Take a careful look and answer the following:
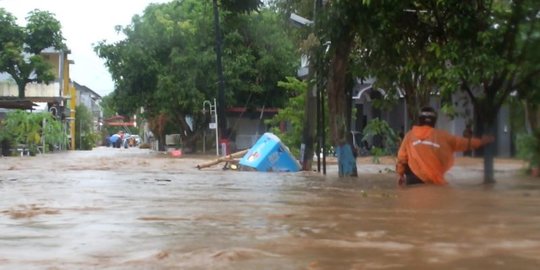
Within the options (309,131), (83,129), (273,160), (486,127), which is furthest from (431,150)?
(83,129)

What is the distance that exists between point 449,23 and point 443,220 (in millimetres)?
4736

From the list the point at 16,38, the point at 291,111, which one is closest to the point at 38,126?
the point at 16,38

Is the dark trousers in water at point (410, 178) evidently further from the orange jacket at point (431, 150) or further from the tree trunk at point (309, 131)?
the tree trunk at point (309, 131)

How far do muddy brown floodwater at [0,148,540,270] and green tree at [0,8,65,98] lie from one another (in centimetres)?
2961

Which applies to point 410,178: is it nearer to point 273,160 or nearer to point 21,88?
point 273,160

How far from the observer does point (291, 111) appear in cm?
2141

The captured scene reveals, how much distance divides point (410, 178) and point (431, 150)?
580 millimetres

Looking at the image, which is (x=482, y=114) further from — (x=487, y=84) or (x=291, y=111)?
(x=291, y=111)

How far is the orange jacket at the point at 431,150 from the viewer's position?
30.7ft

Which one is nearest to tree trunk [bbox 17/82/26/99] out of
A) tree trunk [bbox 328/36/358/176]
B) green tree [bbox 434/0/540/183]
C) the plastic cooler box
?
the plastic cooler box

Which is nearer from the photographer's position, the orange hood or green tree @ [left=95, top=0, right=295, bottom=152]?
the orange hood

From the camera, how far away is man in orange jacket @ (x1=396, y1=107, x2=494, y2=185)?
30.8ft

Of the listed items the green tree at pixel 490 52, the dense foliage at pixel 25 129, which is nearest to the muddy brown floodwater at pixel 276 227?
the green tree at pixel 490 52

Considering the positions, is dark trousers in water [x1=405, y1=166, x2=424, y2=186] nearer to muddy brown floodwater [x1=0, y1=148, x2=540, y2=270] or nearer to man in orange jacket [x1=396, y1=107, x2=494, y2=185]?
man in orange jacket [x1=396, y1=107, x2=494, y2=185]
